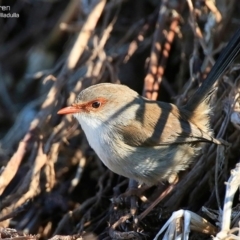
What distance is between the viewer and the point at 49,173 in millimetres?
5074

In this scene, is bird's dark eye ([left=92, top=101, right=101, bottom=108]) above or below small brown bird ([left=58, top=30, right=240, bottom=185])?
above

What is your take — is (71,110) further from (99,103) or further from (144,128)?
(144,128)

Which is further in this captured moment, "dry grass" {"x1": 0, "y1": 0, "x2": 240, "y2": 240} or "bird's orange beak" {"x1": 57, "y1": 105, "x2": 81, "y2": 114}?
"bird's orange beak" {"x1": 57, "y1": 105, "x2": 81, "y2": 114}

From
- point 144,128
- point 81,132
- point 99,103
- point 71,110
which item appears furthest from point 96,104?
point 81,132

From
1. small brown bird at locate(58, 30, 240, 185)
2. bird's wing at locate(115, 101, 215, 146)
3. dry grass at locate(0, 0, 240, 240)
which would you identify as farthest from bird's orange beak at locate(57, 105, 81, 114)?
dry grass at locate(0, 0, 240, 240)

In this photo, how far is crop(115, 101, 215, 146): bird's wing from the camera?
4520 millimetres

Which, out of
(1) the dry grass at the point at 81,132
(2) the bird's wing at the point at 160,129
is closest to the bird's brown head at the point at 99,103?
(2) the bird's wing at the point at 160,129

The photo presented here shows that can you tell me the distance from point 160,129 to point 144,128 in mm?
130

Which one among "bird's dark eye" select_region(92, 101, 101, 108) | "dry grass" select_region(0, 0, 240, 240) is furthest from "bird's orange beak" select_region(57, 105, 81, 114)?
"dry grass" select_region(0, 0, 240, 240)

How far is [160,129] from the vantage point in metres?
4.59

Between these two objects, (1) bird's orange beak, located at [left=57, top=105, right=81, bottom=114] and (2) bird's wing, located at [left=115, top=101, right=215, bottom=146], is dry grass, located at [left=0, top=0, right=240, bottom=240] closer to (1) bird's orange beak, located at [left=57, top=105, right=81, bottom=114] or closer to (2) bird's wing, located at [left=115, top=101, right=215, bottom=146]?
(2) bird's wing, located at [left=115, top=101, right=215, bottom=146]

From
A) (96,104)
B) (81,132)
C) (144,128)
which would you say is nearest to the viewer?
(144,128)

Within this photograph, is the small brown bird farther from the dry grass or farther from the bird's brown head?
the dry grass

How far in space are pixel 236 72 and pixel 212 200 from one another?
1.33 meters
